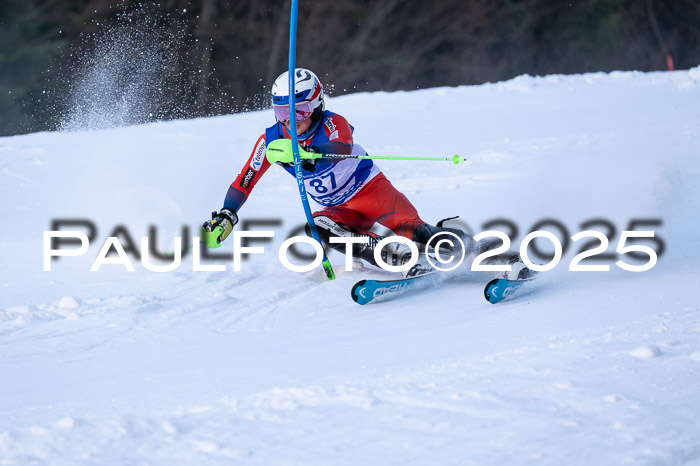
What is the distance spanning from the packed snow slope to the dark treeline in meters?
11.3

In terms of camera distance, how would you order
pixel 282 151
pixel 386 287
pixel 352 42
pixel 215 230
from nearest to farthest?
pixel 386 287
pixel 282 151
pixel 215 230
pixel 352 42

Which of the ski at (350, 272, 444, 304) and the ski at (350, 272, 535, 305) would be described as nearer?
the ski at (350, 272, 535, 305)

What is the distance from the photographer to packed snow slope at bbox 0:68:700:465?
8.12 ft

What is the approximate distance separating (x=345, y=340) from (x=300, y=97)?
1.40 meters

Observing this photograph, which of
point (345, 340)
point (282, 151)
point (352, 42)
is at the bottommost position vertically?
point (345, 340)

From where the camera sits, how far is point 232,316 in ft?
13.5

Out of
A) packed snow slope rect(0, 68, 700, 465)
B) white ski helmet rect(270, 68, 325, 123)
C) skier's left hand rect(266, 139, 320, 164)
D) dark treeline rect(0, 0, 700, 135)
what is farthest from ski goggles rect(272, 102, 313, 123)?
dark treeline rect(0, 0, 700, 135)

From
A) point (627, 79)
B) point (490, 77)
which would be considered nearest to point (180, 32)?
point (490, 77)

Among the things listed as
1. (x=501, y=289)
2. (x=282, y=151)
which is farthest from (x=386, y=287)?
(x=282, y=151)

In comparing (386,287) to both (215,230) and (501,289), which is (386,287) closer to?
(501,289)

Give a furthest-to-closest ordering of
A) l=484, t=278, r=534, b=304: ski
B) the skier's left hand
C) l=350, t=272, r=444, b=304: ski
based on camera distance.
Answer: the skier's left hand → l=350, t=272, r=444, b=304: ski → l=484, t=278, r=534, b=304: ski

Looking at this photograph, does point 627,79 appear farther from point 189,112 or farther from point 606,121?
point 189,112

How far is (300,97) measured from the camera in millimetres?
4352

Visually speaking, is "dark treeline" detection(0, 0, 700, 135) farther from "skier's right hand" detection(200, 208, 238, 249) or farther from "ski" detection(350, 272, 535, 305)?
"ski" detection(350, 272, 535, 305)
